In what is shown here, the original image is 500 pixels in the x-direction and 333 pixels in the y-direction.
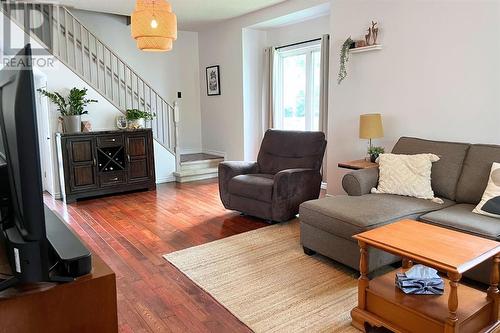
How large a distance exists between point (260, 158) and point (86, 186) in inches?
95.7

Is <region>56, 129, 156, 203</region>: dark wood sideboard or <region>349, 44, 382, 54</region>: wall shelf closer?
<region>349, 44, 382, 54</region>: wall shelf

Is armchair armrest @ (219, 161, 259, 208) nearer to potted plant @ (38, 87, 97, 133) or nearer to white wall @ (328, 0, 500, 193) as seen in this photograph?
white wall @ (328, 0, 500, 193)

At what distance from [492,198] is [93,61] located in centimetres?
591

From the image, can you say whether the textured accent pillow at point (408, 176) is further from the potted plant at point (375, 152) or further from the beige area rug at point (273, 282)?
the beige area rug at point (273, 282)

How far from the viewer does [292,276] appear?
2814 millimetres

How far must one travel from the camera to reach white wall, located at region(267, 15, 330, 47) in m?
5.39

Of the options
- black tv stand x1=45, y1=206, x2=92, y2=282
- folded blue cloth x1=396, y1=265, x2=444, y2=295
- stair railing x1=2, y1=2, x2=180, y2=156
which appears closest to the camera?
black tv stand x1=45, y1=206, x2=92, y2=282

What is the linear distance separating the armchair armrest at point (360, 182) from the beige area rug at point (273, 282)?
26.7 inches

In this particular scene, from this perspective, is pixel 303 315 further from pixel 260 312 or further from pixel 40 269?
pixel 40 269

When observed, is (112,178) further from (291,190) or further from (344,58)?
(344,58)

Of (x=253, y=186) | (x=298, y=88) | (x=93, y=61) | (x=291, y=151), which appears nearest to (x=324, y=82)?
(x=298, y=88)

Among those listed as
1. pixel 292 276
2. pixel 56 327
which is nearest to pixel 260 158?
pixel 292 276

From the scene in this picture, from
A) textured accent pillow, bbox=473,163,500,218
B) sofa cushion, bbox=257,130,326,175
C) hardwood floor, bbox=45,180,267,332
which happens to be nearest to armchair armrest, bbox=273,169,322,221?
sofa cushion, bbox=257,130,326,175

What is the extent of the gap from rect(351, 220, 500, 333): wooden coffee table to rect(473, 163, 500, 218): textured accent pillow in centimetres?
73
